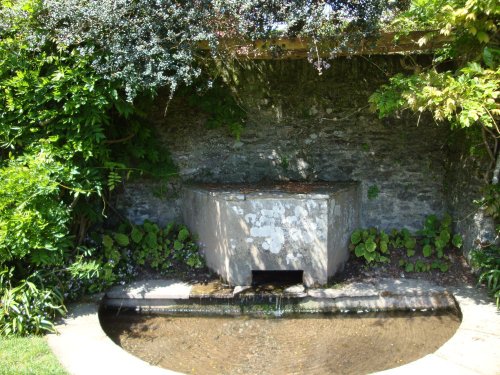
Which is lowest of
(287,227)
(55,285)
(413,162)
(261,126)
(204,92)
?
(55,285)

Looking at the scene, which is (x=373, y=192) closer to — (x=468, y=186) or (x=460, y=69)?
(x=468, y=186)

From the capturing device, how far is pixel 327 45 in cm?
512

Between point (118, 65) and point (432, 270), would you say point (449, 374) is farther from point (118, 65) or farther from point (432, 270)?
point (118, 65)

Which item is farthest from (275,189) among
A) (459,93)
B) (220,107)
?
(459,93)

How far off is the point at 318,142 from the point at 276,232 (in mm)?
1681

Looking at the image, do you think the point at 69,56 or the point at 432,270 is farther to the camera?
the point at 432,270

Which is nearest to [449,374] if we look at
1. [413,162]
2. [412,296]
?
[412,296]

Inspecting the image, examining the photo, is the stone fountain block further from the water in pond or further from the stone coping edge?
the stone coping edge

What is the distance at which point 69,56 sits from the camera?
5215 mm

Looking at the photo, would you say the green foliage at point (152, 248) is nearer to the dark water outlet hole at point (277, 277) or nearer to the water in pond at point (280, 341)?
the dark water outlet hole at point (277, 277)

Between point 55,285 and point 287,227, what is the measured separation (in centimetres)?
258

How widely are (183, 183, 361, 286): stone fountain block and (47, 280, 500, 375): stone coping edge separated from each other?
156cm

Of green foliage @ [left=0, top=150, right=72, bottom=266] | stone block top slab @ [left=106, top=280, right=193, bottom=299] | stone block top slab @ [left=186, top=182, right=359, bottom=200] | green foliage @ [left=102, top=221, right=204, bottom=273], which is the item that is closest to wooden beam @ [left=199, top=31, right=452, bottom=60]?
stone block top slab @ [left=186, top=182, right=359, bottom=200]

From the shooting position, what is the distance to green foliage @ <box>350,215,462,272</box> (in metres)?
6.21
